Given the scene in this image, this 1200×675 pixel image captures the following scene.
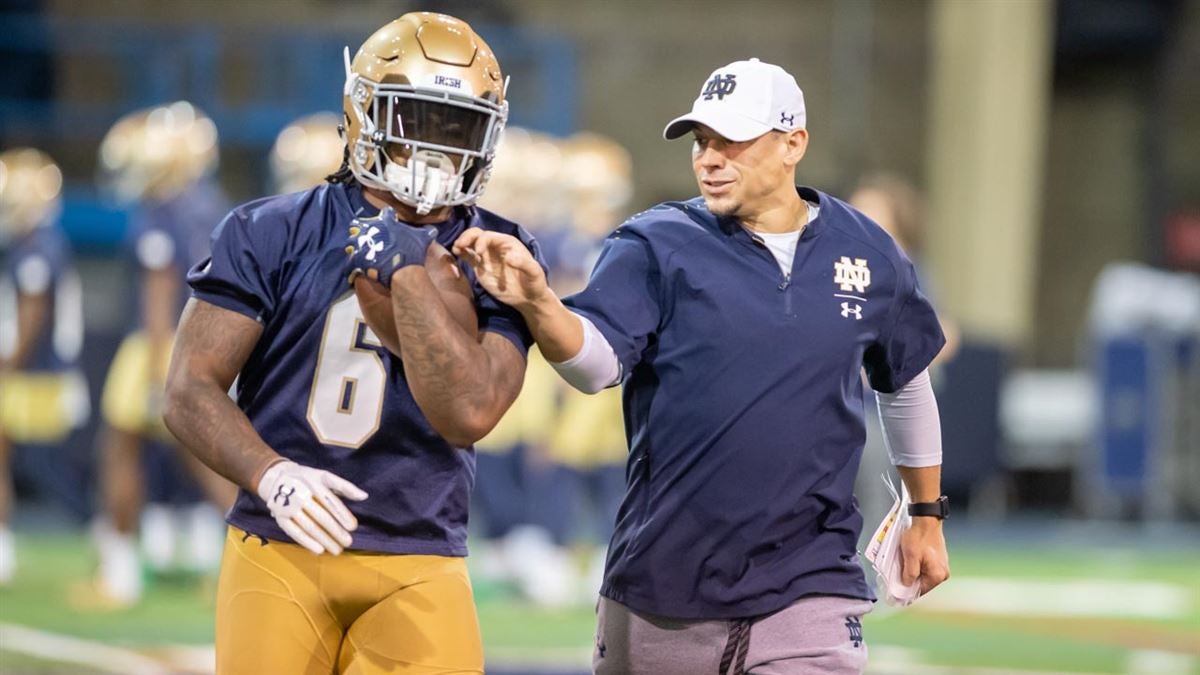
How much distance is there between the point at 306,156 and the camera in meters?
10.8

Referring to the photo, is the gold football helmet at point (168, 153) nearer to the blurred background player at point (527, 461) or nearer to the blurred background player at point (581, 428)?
the blurred background player at point (527, 461)

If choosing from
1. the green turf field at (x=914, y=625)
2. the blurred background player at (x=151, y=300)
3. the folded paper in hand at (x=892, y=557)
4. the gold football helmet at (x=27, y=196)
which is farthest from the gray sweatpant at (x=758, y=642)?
the gold football helmet at (x=27, y=196)

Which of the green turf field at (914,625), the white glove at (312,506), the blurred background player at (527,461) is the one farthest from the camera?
the blurred background player at (527,461)

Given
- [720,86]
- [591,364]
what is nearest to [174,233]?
[720,86]

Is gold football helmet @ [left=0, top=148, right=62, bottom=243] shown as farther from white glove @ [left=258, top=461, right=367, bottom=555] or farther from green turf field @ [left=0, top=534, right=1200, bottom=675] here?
white glove @ [left=258, top=461, right=367, bottom=555]

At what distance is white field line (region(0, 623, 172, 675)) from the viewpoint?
803 cm

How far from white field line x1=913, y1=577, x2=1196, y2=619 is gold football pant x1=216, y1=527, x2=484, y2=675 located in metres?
7.24

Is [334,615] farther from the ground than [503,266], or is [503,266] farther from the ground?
[503,266]

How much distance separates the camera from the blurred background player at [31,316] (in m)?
10.8

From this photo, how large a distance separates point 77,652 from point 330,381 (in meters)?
4.86

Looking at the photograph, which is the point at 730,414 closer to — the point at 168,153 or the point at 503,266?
the point at 503,266

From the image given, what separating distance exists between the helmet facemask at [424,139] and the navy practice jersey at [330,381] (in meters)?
0.18

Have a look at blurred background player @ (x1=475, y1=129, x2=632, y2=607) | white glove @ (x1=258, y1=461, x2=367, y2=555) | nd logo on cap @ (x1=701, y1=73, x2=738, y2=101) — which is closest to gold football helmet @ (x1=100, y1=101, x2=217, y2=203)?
blurred background player @ (x1=475, y1=129, x2=632, y2=607)

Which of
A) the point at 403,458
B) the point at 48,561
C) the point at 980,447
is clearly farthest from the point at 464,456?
the point at 980,447
